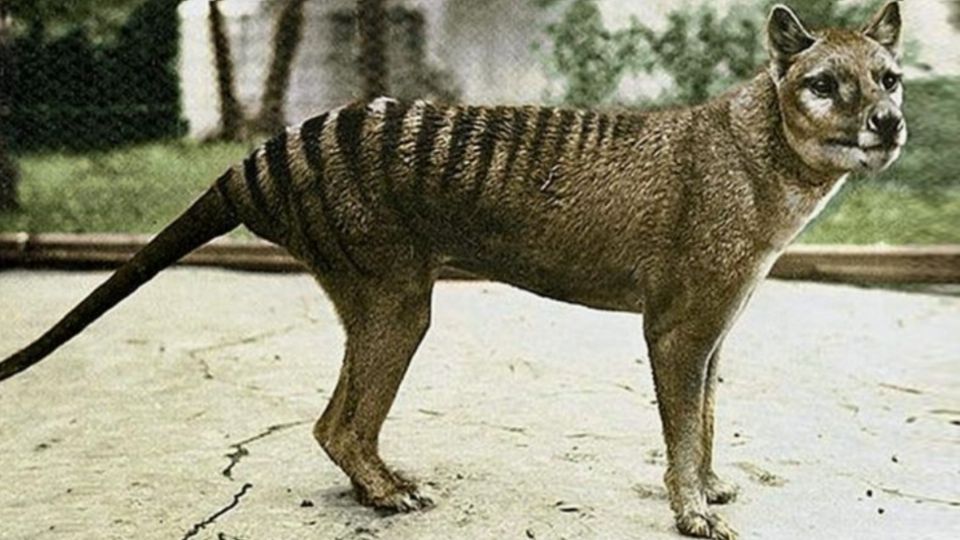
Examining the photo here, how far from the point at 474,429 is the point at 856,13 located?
4.54 metres

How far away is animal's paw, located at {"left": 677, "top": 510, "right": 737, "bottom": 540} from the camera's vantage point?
3912mm

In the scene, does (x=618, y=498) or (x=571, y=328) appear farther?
(x=571, y=328)

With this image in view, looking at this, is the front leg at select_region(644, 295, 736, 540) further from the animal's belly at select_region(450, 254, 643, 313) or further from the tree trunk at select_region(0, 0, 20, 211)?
the tree trunk at select_region(0, 0, 20, 211)

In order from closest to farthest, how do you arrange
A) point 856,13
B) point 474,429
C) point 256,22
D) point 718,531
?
1. point 718,531
2. point 474,429
3. point 856,13
4. point 256,22

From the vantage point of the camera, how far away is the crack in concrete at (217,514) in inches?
158

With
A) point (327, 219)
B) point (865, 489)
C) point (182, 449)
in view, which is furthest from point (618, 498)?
point (182, 449)

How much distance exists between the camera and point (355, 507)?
422cm

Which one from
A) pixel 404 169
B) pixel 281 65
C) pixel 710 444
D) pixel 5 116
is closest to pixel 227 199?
pixel 404 169

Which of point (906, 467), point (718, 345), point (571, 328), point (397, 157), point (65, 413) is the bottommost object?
point (571, 328)

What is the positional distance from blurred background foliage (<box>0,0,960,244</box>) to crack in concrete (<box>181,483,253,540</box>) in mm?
4982

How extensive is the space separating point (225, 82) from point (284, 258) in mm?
1935

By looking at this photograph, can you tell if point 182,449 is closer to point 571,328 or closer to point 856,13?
point 571,328

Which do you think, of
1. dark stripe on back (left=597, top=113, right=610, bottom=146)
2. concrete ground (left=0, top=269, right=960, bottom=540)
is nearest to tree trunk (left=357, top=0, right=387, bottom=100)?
concrete ground (left=0, top=269, right=960, bottom=540)

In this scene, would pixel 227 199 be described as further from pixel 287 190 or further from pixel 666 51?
pixel 666 51
